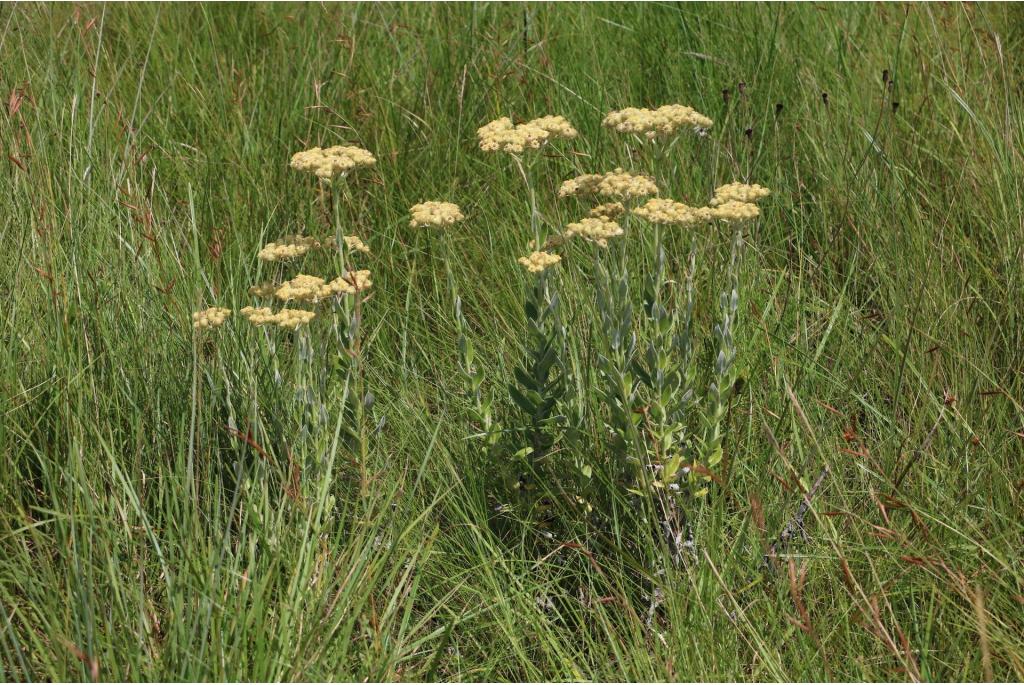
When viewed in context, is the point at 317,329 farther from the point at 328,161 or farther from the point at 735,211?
the point at 735,211

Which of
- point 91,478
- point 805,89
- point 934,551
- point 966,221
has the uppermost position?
point 805,89

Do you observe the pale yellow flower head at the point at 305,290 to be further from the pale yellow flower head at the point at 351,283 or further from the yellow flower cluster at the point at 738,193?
the yellow flower cluster at the point at 738,193

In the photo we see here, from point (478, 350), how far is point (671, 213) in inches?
35.5

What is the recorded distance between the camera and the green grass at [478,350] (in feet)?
6.58

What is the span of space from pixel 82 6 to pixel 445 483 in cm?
299

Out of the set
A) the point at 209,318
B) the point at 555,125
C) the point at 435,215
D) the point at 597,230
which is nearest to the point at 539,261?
the point at 597,230

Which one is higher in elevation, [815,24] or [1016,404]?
[815,24]

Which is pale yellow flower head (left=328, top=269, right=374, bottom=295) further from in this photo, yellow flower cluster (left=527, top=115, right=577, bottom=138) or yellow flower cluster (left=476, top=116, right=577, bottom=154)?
yellow flower cluster (left=527, top=115, right=577, bottom=138)

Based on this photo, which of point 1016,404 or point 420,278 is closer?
point 1016,404

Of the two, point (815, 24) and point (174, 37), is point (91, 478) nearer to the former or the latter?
point (174, 37)

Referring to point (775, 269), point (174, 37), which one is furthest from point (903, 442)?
point (174, 37)

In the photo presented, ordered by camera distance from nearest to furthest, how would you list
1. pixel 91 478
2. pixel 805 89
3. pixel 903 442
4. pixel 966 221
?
1. pixel 91 478
2. pixel 903 442
3. pixel 966 221
4. pixel 805 89

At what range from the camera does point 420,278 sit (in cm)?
328

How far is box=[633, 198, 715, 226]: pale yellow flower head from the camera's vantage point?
2.14 meters
